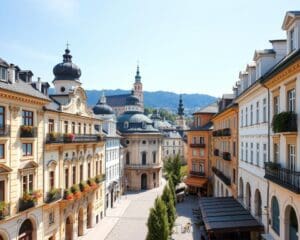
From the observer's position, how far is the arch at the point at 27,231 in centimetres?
2530

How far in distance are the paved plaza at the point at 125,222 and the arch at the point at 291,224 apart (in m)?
21.9

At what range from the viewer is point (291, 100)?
59.6 ft

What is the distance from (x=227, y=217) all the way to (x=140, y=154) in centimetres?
4812

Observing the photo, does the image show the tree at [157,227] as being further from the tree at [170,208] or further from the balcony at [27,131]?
the balcony at [27,131]

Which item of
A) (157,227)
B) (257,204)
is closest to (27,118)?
(157,227)

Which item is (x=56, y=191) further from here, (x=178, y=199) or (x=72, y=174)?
(x=178, y=199)

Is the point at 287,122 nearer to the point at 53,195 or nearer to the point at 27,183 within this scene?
the point at 27,183

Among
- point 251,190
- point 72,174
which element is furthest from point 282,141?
point 72,174

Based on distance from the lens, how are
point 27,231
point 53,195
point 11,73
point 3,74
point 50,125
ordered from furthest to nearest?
point 50,125
point 53,195
point 27,231
point 11,73
point 3,74

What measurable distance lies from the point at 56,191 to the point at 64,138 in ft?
17.3

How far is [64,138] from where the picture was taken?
3228 centimetres

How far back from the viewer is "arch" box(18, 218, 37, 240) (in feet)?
83.0

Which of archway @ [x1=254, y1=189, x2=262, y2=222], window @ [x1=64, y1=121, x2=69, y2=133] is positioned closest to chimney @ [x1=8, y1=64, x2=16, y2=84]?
window @ [x1=64, y1=121, x2=69, y2=133]

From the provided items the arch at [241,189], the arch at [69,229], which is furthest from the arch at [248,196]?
the arch at [69,229]
